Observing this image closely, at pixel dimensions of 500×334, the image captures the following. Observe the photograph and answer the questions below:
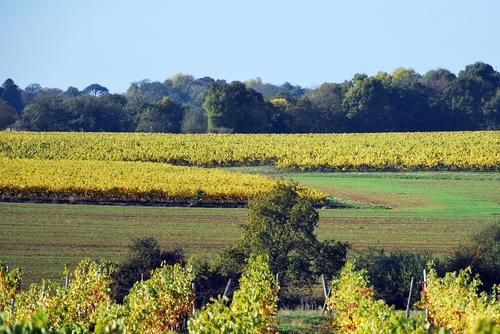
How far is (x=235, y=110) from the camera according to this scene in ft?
327

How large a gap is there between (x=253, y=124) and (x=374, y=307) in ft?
262

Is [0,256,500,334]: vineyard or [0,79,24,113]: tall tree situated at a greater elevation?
[0,79,24,113]: tall tree

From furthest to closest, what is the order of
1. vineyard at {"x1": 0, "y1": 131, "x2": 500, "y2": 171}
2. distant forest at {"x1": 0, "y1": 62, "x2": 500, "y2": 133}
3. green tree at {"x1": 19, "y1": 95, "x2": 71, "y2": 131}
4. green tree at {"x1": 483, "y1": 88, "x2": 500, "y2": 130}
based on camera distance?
green tree at {"x1": 483, "y1": 88, "x2": 500, "y2": 130} → green tree at {"x1": 19, "y1": 95, "x2": 71, "y2": 131} → distant forest at {"x1": 0, "y1": 62, "x2": 500, "y2": 133} → vineyard at {"x1": 0, "y1": 131, "x2": 500, "y2": 171}

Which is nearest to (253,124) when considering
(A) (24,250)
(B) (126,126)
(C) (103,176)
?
(B) (126,126)

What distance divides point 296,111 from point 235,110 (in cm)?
673

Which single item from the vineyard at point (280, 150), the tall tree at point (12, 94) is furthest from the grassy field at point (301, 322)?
the tall tree at point (12, 94)

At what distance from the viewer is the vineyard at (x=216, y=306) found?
1862cm

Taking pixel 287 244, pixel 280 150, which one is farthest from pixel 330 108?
pixel 287 244

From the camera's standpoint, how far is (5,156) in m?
70.2

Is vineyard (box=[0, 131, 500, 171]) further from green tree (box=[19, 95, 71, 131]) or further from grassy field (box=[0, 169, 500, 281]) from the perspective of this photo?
green tree (box=[19, 95, 71, 131])

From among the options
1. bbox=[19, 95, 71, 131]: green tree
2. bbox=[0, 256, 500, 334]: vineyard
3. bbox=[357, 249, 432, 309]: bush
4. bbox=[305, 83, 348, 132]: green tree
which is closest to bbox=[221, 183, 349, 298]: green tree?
bbox=[357, 249, 432, 309]: bush

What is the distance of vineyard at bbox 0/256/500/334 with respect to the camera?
18625mm

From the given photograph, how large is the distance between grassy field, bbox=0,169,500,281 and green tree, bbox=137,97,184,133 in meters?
46.1

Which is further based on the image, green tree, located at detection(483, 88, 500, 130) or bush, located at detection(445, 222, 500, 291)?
green tree, located at detection(483, 88, 500, 130)
